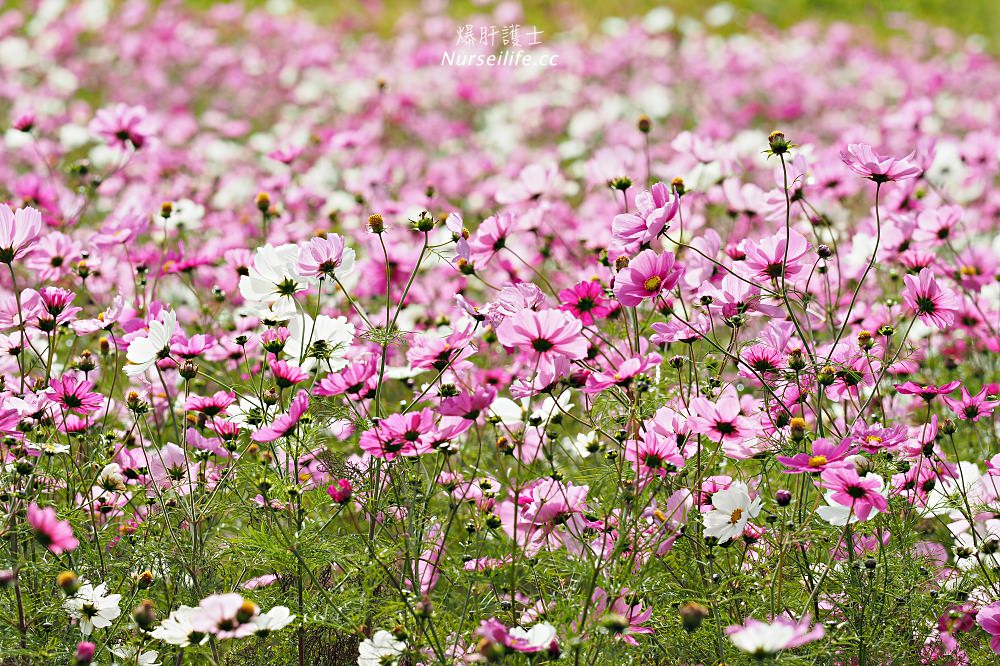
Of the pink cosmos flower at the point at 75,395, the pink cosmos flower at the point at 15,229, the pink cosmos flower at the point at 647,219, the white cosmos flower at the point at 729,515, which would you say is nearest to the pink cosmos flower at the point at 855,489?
the white cosmos flower at the point at 729,515

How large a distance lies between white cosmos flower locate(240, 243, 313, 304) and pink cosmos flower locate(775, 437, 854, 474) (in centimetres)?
81

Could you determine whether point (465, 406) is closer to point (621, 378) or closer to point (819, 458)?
point (621, 378)

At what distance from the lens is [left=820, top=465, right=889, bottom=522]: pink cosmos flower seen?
49.8 inches

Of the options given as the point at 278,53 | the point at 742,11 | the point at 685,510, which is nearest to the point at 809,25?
the point at 742,11

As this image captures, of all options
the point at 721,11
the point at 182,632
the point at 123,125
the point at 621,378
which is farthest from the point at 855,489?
the point at 721,11

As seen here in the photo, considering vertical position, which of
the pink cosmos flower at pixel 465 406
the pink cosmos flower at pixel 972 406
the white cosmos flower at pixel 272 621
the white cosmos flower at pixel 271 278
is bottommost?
the white cosmos flower at pixel 272 621

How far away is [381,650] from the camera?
4.41 ft

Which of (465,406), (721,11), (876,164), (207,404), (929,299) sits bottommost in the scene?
(207,404)

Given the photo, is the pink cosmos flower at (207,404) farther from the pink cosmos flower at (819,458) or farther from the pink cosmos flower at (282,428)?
the pink cosmos flower at (819,458)

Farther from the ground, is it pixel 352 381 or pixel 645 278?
pixel 645 278

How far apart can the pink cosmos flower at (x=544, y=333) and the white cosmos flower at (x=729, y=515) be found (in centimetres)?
29

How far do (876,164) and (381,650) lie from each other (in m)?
1.07

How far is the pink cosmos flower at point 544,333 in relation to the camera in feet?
4.33

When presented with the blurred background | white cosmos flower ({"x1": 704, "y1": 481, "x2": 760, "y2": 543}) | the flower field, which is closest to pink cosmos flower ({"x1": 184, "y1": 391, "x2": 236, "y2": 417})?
the flower field
